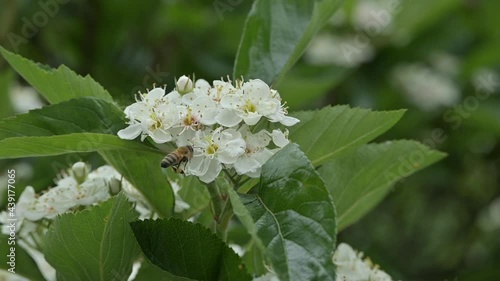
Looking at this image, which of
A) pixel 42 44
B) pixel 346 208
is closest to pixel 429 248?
pixel 42 44

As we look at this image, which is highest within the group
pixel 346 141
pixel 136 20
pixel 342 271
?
pixel 136 20

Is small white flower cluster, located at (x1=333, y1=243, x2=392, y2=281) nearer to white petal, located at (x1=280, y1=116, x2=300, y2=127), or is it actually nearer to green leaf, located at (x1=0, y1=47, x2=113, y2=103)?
white petal, located at (x1=280, y1=116, x2=300, y2=127)

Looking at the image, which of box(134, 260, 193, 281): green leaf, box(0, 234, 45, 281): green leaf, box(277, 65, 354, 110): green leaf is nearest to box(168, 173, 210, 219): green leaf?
box(134, 260, 193, 281): green leaf

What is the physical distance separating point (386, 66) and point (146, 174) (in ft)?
5.91

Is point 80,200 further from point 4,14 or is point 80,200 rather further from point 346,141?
point 4,14

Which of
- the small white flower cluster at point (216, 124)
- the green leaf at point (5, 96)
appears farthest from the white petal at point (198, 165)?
the green leaf at point (5, 96)

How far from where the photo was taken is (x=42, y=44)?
2.66m

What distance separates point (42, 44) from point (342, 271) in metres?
1.71

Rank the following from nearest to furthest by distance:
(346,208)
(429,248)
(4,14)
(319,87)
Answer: (346,208) → (319,87) → (4,14) → (429,248)

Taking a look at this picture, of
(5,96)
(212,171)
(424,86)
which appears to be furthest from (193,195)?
(424,86)

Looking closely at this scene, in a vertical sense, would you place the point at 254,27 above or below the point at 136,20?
below

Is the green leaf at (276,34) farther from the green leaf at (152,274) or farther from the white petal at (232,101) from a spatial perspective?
the green leaf at (152,274)

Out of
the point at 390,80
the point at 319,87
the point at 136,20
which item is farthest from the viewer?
the point at 390,80

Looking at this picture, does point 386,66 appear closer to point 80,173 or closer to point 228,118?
point 80,173
